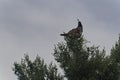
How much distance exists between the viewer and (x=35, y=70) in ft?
86.0

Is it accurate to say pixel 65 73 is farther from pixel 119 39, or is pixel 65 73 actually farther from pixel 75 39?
pixel 119 39

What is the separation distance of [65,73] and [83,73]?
1202 mm

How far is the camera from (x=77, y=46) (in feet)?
82.9

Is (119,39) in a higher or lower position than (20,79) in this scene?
higher

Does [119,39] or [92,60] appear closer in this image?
[92,60]

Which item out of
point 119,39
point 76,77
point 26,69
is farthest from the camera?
point 119,39

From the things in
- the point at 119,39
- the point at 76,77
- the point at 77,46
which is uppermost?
the point at 119,39

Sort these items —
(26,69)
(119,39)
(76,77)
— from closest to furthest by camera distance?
(76,77)
(26,69)
(119,39)

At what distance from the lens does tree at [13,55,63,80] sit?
84.0ft

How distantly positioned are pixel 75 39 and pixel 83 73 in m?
2.11

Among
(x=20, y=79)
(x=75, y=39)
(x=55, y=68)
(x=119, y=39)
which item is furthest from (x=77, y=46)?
(x=119, y=39)

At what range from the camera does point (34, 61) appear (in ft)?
87.5

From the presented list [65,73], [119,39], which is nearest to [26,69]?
[65,73]

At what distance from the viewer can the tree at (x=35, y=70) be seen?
25608mm
